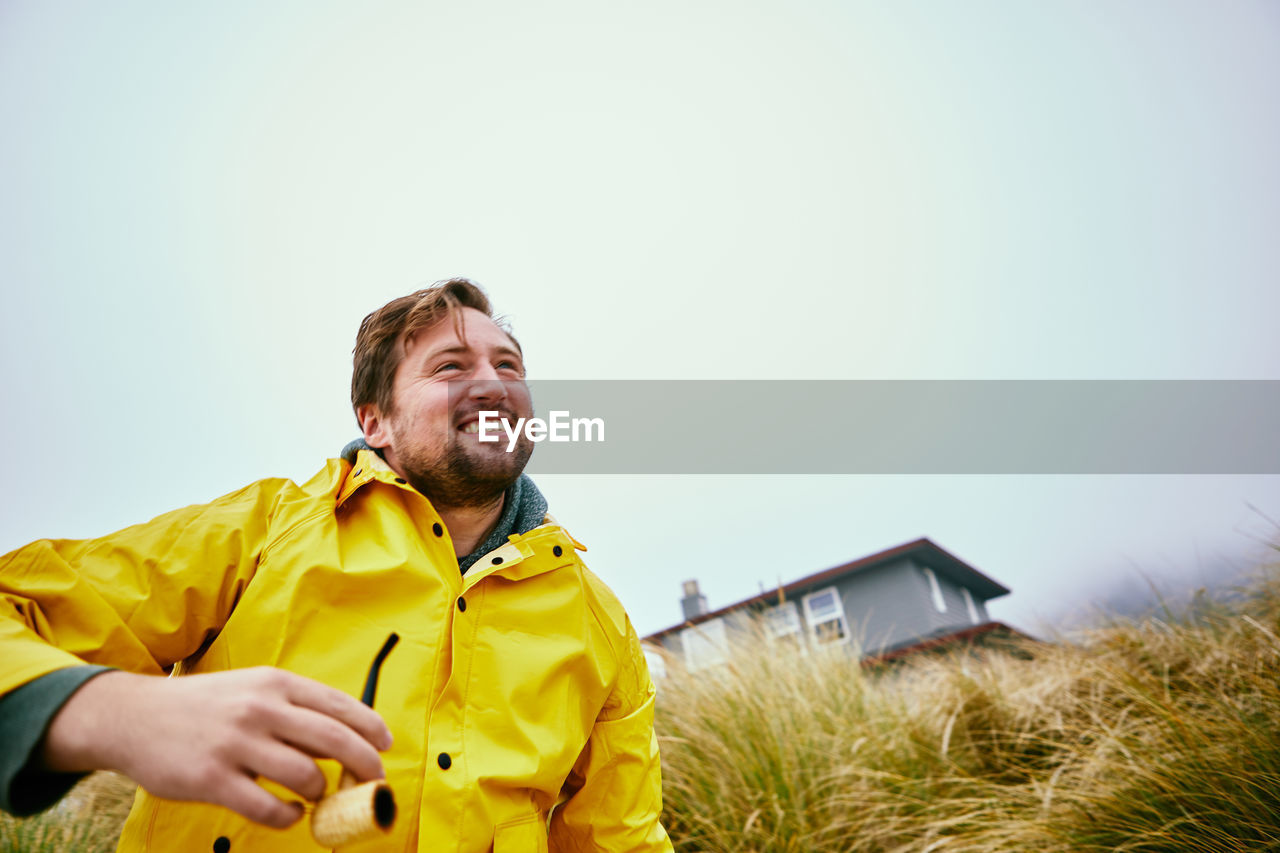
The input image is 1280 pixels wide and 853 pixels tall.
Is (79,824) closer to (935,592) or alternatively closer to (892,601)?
(892,601)

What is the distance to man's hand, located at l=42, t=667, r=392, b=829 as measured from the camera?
25.9 inches

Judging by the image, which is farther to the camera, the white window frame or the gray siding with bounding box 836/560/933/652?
the gray siding with bounding box 836/560/933/652

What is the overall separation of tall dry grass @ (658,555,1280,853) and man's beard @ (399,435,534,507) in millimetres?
2074

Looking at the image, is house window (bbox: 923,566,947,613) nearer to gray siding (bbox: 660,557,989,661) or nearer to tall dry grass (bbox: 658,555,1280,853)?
gray siding (bbox: 660,557,989,661)

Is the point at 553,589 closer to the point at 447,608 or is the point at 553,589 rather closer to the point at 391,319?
the point at 447,608

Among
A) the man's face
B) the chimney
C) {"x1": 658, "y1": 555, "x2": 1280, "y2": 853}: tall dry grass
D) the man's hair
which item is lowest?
{"x1": 658, "y1": 555, "x2": 1280, "y2": 853}: tall dry grass

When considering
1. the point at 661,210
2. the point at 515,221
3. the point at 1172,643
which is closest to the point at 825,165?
the point at 661,210

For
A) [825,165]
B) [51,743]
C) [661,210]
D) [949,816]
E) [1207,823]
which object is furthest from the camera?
[661,210]

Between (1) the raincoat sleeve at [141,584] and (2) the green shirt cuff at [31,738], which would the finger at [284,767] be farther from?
(1) the raincoat sleeve at [141,584]

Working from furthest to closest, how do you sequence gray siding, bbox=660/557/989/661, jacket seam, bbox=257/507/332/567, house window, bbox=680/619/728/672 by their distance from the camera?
gray siding, bbox=660/557/989/661 < house window, bbox=680/619/728/672 < jacket seam, bbox=257/507/332/567

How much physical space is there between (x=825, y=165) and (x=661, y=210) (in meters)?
8.91

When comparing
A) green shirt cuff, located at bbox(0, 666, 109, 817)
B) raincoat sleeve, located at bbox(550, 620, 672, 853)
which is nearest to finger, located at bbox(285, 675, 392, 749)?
green shirt cuff, located at bbox(0, 666, 109, 817)

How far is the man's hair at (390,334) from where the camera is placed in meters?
2.19

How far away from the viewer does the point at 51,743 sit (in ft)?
2.49
